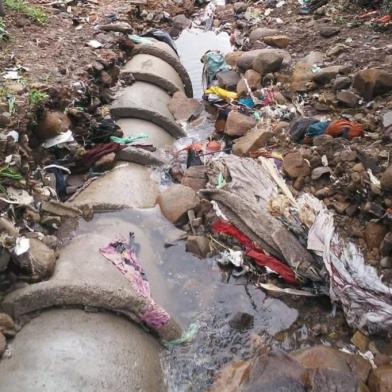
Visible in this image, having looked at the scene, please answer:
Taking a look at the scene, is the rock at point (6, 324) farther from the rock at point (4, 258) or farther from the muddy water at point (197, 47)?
the muddy water at point (197, 47)

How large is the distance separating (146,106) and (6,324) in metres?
4.24

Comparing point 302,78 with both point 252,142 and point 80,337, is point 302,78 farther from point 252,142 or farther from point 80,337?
point 80,337

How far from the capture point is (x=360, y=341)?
373cm

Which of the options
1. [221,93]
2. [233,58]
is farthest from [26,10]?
[233,58]

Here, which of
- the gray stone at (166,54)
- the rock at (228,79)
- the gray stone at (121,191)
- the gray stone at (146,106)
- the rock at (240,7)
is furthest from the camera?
the rock at (240,7)

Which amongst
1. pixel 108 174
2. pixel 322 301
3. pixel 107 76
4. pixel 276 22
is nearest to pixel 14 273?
pixel 108 174

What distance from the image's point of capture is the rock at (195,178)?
5.39 metres

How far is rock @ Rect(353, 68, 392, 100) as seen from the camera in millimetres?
5762

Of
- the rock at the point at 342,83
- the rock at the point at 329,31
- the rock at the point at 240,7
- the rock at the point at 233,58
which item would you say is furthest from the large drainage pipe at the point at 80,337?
the rock at the point at 240,7

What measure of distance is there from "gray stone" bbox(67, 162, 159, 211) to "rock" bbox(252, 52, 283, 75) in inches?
121

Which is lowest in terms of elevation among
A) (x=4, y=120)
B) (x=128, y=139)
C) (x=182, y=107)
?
(x=182, y=107)

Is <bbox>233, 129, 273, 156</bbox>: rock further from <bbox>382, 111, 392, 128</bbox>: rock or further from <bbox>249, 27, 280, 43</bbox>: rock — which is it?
<bbox>249, 27, 280, 43</bbox>: rock

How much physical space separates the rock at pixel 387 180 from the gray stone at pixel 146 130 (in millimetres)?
3000

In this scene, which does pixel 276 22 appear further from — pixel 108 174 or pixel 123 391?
pixel 123 391
